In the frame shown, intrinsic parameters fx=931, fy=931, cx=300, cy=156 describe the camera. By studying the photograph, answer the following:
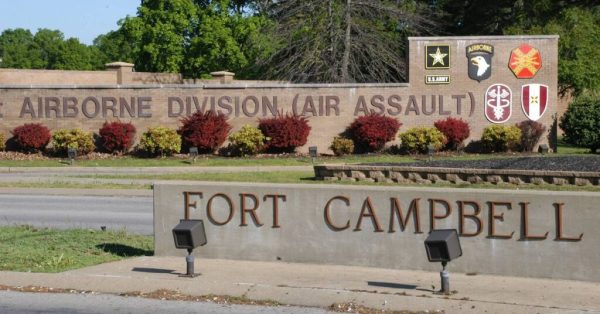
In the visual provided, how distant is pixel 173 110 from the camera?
33625 millimetres

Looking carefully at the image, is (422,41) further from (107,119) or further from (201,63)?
(201,63)

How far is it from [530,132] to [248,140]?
10.0 metres

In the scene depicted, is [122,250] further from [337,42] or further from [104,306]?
[337,42]

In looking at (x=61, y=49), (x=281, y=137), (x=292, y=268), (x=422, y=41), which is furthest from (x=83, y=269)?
(x=61, y=49)

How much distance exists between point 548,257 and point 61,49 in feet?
265

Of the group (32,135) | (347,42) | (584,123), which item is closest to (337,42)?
(347,42)

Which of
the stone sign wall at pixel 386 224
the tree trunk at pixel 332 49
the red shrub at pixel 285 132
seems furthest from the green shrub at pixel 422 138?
the stone sign wall at pixel 386 224

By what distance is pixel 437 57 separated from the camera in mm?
33062

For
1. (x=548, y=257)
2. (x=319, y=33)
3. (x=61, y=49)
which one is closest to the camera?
(x=548, y=257)

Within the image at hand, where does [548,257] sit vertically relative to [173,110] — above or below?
below

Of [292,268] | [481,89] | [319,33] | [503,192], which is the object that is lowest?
[292,268]

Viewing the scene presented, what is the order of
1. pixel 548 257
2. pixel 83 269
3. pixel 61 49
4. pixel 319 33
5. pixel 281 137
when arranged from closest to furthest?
1. pixel 548 257
2. pixel 83 269
3. pixel 281 137
4. pixel 319 33
5. pixel 61 49

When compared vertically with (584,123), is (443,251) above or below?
below

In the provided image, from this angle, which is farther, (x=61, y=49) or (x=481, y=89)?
(x=61, y=49)
